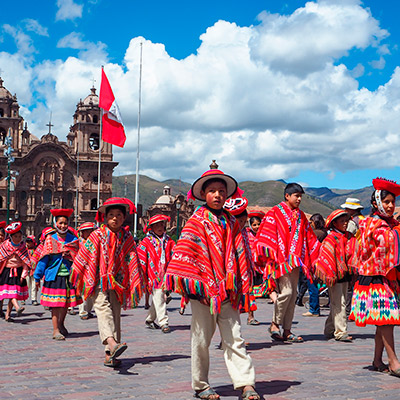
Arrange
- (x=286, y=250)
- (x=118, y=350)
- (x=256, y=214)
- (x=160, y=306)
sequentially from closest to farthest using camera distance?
(x=118, y=350)
(x=286, y=250)
(x=160, y=306)
(x=256, y=214)

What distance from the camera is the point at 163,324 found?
9539 millimetres

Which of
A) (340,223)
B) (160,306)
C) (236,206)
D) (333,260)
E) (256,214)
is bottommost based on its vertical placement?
(160,306)

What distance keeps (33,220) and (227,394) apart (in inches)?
2910

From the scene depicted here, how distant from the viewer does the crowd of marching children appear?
508cm

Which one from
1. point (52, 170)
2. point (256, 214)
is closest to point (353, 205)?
point (256, 214)

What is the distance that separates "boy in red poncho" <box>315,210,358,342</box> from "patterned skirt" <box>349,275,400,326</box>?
7.09ft

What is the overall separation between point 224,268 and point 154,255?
5.29 metres

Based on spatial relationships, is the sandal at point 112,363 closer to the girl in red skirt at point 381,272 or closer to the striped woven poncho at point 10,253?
the girl in red skirt at point 381,272

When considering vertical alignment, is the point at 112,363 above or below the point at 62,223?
below

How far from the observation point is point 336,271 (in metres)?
8.46

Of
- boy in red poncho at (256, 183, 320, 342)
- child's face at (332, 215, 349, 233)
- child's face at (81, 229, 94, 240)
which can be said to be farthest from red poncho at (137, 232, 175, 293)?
child's face at (332, 215, 349, 233)

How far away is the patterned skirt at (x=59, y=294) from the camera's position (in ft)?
29.4

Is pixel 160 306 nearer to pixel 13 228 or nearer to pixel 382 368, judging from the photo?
pixel 13 228

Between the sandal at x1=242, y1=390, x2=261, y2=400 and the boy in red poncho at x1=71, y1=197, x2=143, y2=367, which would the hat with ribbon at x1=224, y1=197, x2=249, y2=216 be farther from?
the sandal at x1=242, y1=390, x2=261, y2=400
